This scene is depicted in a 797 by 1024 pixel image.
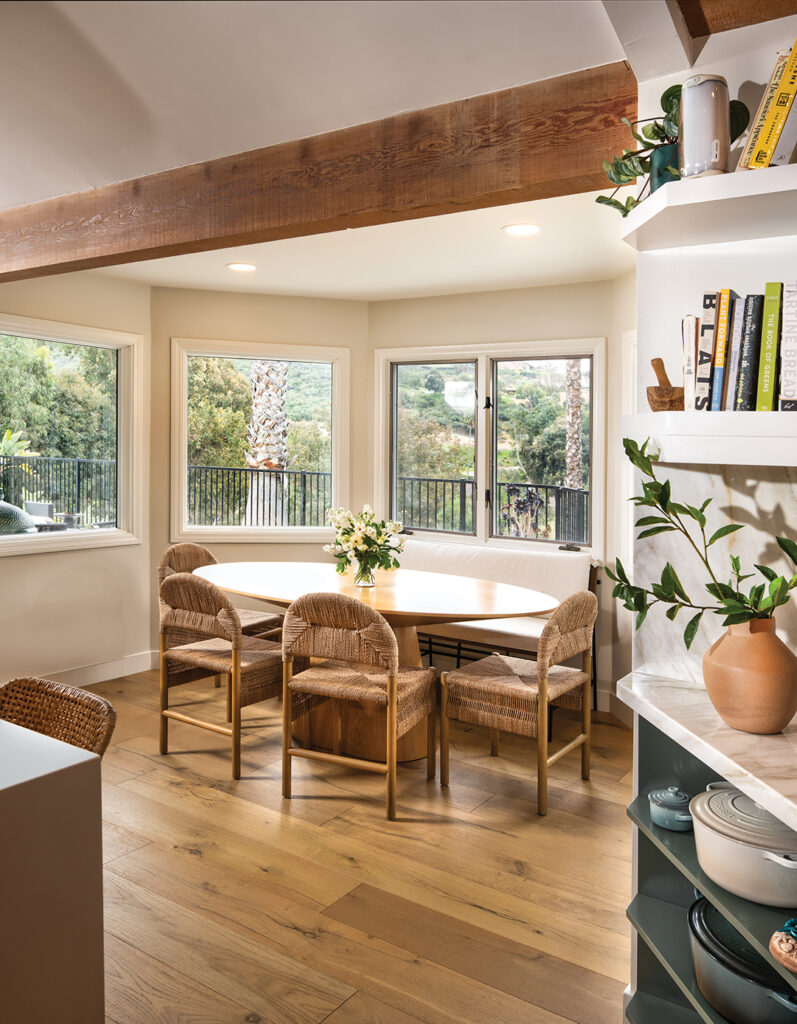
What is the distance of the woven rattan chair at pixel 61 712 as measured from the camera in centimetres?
198

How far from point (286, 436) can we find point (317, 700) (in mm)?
2384

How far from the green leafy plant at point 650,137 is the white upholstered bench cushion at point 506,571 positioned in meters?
2.81

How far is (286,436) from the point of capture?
5402 millimetres

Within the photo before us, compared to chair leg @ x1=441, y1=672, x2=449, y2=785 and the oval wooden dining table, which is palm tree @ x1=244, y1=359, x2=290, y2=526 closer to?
the oval wooden dining table

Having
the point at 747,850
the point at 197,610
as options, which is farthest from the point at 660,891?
the point at 197,610

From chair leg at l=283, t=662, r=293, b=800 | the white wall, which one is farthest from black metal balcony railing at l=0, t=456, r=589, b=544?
chair leg at l=283, t=662, r=293, b=800

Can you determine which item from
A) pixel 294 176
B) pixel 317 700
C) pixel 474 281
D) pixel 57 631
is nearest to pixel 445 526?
pixel 474 281

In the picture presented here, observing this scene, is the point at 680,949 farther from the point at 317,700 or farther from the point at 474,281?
the point at 474,281

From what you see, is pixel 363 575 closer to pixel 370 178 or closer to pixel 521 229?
pixel 521 229

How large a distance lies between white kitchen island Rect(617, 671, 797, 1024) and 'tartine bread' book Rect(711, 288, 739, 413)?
0.62 meters

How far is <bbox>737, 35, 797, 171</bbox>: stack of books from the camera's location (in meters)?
1.38

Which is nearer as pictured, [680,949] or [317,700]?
[680,949]

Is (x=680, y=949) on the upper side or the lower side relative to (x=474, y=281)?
lower

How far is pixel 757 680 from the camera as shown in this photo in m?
1.44
